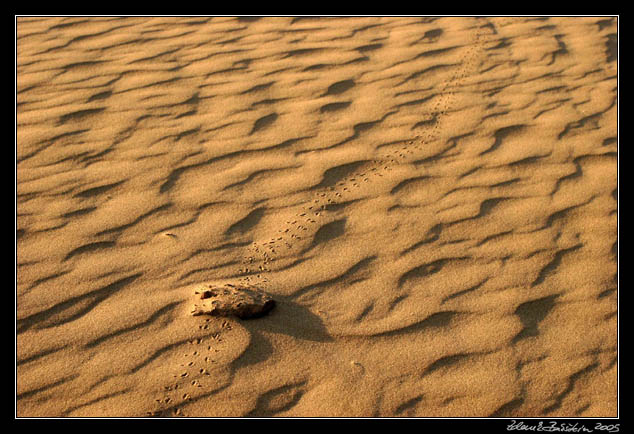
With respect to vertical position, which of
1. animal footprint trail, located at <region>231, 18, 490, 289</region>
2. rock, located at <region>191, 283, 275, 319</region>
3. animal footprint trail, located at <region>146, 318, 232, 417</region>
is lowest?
animal footprint trail, located at <region>146, 318, 232, 417</region>

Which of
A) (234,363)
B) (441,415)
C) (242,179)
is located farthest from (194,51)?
(441,415)

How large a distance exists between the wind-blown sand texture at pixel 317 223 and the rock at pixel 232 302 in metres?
0.04

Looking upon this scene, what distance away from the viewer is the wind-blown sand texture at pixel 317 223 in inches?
75.6

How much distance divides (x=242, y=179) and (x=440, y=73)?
1.50 meters

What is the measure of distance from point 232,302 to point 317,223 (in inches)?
22.4

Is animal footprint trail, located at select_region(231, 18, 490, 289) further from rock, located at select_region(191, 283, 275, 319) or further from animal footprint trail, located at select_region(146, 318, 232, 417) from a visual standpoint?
animal footprint trail, located at select_region(146, 318, 232, 417)

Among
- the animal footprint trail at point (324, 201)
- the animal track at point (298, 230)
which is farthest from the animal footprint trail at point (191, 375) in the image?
the animal footprint trail at point (324, 201)

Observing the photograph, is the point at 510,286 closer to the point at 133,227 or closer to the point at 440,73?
the point at 133,227

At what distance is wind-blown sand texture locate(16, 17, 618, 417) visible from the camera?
1.92 m

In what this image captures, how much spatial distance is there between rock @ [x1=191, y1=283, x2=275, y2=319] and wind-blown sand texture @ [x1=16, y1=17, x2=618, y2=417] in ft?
0.13

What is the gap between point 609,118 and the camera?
3.15 metres

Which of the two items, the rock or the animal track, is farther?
the rock

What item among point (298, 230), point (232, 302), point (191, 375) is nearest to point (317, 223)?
point (298, 230)

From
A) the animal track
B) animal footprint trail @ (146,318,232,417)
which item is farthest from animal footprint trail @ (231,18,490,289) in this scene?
animal footprint trail @ (146,318,232,417)
